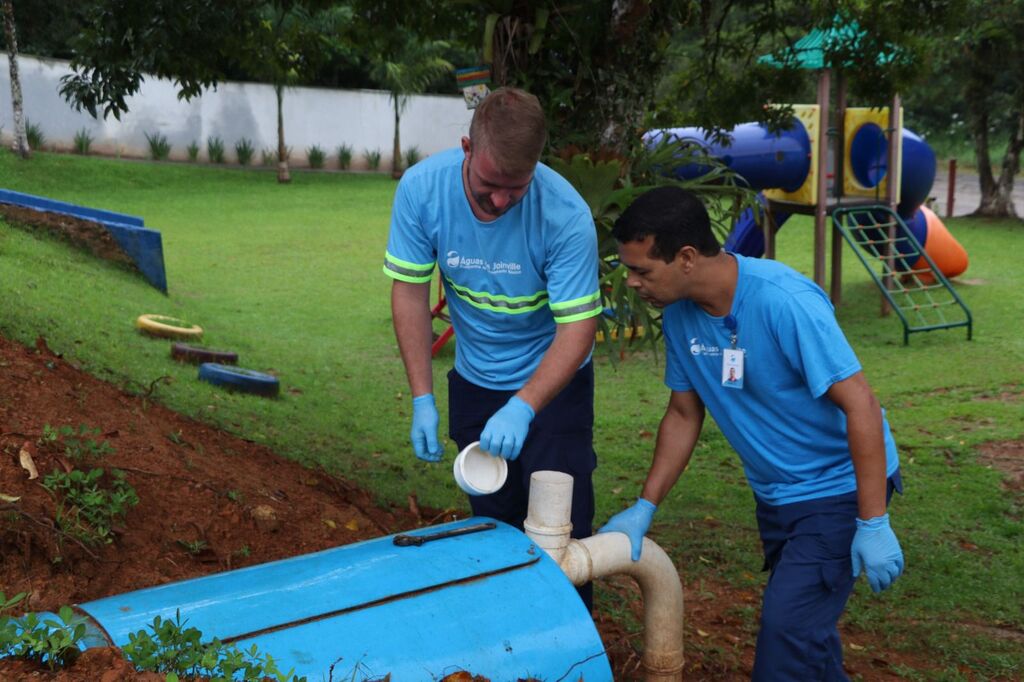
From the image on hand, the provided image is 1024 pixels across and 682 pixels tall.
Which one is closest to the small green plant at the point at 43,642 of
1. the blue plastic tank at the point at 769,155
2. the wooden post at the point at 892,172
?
the blue plastic tank at the point at 769,155

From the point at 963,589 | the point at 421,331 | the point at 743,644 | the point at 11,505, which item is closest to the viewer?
the point at 11,505

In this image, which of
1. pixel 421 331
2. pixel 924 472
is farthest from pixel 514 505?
pixel 924 472

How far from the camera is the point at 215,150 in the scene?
2875cm

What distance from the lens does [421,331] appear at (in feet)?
11.4

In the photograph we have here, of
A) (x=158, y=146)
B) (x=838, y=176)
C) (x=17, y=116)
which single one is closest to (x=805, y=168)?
(x=838, y=176)

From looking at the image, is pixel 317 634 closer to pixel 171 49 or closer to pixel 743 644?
pixel 743 644

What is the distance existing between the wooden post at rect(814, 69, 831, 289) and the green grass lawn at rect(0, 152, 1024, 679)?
29.0 inches

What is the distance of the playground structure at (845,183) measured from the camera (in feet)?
40.5

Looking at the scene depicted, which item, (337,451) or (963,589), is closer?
(963,589)

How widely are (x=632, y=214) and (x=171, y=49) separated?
299 cm

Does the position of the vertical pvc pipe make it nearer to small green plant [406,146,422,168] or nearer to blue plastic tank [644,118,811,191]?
blue plastic tank [644,118,811,191]

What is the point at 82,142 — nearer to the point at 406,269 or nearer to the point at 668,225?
the point at 406,269

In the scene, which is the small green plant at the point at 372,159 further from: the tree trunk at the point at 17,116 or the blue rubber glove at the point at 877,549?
the blue rubber glove at the point at 877,549

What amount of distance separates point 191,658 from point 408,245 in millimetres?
1658
